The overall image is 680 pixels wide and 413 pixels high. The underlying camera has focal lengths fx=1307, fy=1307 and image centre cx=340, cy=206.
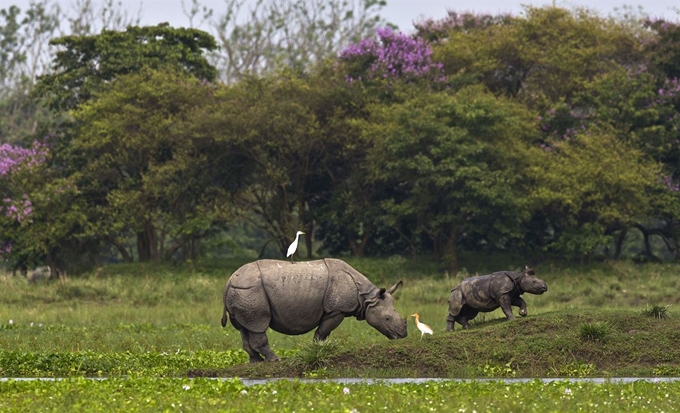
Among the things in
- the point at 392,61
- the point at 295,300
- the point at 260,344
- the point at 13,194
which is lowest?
the point at 260,344

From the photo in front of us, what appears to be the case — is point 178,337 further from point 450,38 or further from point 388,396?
point 450,38

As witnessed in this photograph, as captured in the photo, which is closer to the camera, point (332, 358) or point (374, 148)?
point (332, 358)

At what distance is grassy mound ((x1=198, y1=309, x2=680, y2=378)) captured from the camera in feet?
63.7

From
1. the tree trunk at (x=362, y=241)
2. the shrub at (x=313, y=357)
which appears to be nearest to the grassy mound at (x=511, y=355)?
the shrub at (x=313, y=357)

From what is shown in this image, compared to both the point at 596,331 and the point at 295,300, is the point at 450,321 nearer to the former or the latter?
the point at 596,331

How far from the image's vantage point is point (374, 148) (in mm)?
47688

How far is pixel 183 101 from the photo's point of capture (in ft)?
164

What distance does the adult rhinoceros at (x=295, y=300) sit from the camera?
2039cm

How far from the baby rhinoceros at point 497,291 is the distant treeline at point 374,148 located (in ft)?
72.8

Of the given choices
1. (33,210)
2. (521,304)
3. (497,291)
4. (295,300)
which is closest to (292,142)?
(33,210)

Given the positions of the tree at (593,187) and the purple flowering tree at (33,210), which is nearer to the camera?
the tree at (593,187)

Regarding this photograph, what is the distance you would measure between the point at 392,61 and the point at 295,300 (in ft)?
103

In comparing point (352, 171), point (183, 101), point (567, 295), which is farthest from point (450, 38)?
point (567, 295)

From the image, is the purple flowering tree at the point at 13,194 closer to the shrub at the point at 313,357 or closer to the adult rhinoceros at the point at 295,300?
the adult rhinoceros at the point at 295,300
